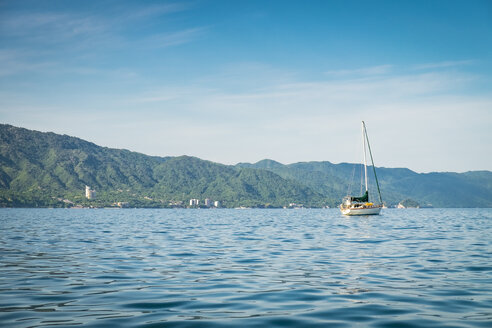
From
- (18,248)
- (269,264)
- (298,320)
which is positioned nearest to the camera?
(298,320)

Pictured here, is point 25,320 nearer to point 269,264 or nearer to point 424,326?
point 424,326

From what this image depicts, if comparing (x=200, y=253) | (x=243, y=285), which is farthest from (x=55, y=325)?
(x=200, y=253)

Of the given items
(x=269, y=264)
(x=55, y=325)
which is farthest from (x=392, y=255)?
(x=55, y=325)

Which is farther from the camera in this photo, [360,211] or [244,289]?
[360,211]

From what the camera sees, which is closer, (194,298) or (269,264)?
(194,298)

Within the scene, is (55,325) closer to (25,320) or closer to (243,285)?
(25,320)

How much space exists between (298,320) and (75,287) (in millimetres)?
8845

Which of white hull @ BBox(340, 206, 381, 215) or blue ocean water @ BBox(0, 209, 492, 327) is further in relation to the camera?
white hull @ BBox(340, 206, 381, 215)

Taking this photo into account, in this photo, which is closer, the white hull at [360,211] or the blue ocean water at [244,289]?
the blue ocean water at [244,289]

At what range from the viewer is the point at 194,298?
1307cm

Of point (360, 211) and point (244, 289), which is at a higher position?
point (244, 289)

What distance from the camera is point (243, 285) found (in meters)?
15.4

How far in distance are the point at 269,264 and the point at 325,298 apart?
25.7 ft

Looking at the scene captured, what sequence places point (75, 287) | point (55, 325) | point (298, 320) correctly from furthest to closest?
point (75, 287), point (298, 320), point (55, 325)
